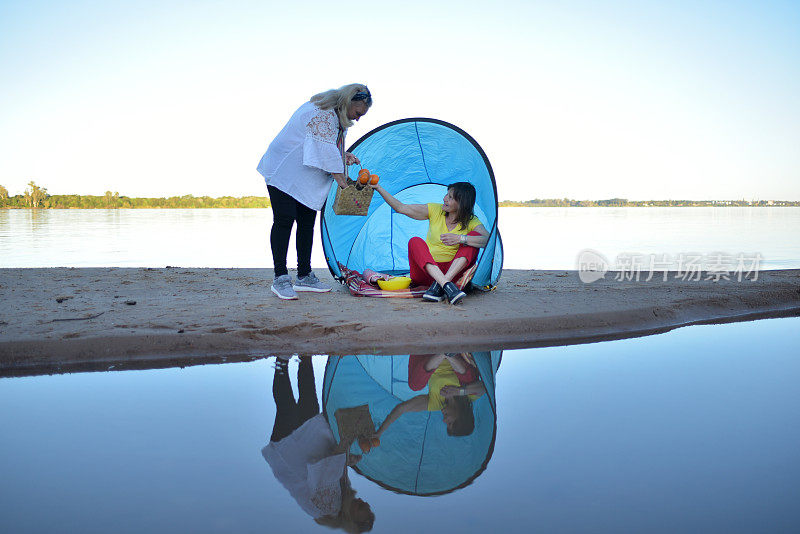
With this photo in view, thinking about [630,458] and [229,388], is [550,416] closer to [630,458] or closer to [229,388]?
[630,458]

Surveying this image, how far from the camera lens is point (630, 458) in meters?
2.10

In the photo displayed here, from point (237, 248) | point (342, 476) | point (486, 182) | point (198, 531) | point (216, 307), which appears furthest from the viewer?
point (237, 248)

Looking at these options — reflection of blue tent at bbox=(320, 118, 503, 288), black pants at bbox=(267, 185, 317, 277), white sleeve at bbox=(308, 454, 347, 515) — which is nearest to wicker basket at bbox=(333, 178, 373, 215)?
reflection of blue tent at bbox=(320, 118, 503, 288)

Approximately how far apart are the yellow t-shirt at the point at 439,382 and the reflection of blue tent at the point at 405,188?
7.37 feet

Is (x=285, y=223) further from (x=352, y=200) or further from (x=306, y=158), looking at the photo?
(x=352, y=200)

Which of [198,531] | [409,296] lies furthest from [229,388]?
[409,296]

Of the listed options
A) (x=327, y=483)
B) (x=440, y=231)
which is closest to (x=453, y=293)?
(x=440, y=231)

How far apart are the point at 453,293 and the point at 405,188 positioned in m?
2.41

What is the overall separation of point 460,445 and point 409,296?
3.11m

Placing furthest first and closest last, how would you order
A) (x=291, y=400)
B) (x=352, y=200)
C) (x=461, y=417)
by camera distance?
(x=352, y=200) < (x=291, y=400) < (x=461, y=417)

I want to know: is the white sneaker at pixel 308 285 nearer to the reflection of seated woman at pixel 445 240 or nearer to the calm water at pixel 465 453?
the reflection of seated woman at pixel 445 240

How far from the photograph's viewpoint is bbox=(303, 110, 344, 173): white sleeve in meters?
4.90

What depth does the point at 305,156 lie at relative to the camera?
16.1ft

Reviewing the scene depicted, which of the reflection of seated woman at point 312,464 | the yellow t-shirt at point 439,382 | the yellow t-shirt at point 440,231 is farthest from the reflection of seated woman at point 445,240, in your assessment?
the reflection of seated woman at point 312,464
